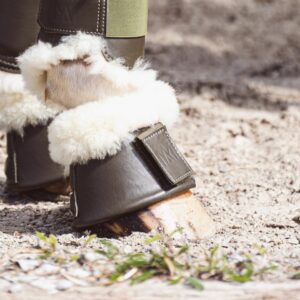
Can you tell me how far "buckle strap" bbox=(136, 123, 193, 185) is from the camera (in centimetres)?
201

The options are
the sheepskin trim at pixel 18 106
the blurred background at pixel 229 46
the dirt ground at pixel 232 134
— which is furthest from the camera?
the blurred background at pixel 229 46

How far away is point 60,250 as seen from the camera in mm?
1843

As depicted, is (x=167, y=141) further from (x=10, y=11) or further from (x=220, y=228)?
(x=10, y=11)

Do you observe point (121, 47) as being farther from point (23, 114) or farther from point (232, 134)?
point (232, 134)

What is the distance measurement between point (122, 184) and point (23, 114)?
1.88ft

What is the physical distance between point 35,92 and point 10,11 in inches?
18.7

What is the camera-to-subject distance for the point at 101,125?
1.97 metres

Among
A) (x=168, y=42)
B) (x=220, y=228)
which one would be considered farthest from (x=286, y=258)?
(x=168, y=42)

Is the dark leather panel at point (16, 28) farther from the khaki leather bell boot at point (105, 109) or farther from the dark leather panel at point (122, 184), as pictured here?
the dark leather panel at point (122, 184)

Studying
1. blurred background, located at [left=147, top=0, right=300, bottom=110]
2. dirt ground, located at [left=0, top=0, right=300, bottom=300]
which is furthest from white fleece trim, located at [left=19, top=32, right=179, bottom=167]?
blurred background, located at [left=147, top=0, right=300, bottom=110]

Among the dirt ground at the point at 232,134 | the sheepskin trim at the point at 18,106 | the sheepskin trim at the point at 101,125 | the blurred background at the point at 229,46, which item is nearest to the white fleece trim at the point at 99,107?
the sheepskin trim at the point at 101,125

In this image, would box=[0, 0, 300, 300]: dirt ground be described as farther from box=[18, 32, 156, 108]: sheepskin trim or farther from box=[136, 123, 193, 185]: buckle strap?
box=[18, 32, 156, 108]: sheepskin trim

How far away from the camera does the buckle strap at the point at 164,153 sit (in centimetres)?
201

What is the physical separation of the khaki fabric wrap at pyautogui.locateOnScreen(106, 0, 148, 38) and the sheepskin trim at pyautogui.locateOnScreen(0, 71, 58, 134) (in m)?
0.49
